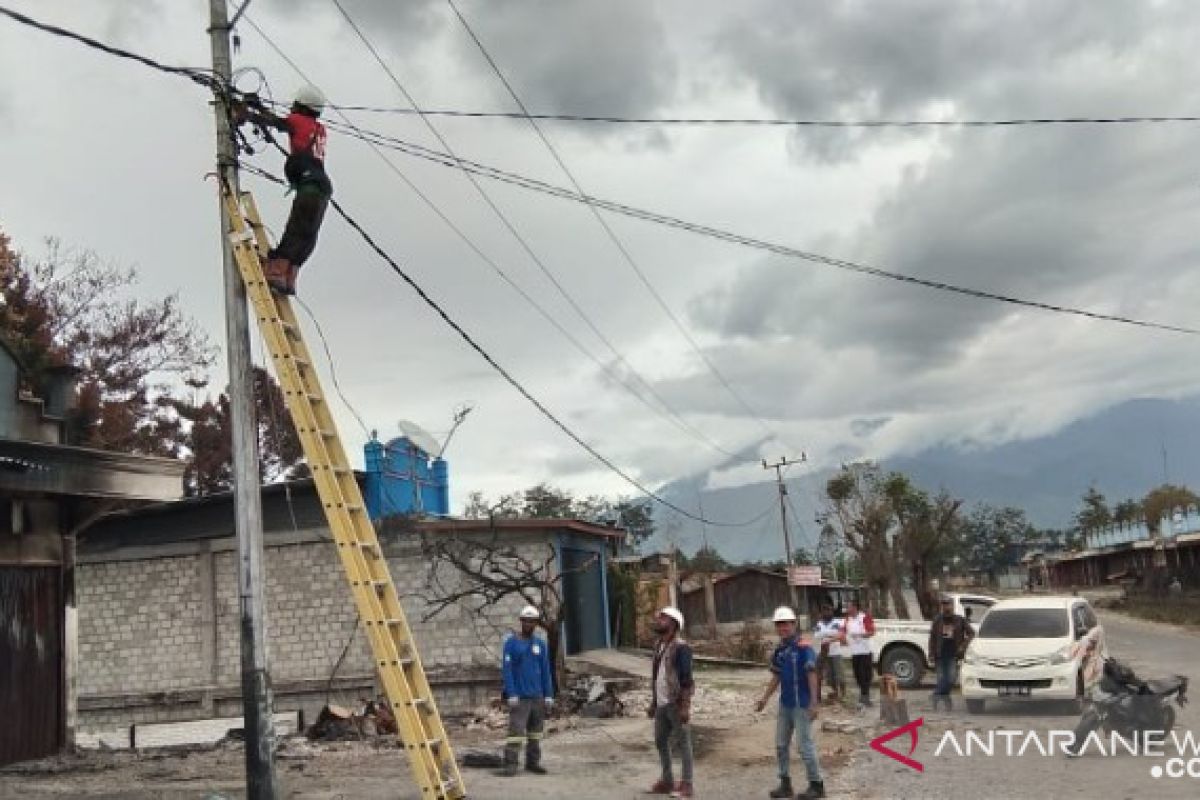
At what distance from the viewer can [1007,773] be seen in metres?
11.1

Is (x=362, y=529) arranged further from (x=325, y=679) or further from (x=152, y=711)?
(x=152, y=711)

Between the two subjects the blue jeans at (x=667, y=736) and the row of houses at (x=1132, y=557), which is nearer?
the blue jeans at (x=667, y=736)

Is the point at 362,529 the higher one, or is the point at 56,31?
the point at 56,31

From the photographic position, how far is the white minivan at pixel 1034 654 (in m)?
15.7

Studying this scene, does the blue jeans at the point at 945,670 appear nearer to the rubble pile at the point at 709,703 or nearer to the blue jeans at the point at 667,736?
the rubble pile at the point at 709,703

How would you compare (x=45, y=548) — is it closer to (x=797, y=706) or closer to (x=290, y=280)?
(x=290, y=280)

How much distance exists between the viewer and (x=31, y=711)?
12.9 metres

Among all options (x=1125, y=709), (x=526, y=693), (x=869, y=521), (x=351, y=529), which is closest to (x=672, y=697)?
(x=526, y=693)

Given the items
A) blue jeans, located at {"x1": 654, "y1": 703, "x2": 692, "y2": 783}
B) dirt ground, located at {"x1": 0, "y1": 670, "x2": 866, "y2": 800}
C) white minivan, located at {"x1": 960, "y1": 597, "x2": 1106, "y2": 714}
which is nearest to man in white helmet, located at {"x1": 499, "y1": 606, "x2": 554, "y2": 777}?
dirt ground, located at {"x1": 0, "y1": 670, "x2": 866, "y2": 800}

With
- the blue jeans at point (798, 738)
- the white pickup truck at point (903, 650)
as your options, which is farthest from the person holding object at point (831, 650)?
the blue jeans at point (798, 738)

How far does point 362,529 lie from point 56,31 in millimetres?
4242

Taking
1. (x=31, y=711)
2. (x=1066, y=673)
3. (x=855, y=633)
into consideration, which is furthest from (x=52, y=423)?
(x=1066, y=673)

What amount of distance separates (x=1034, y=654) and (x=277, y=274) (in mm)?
12341

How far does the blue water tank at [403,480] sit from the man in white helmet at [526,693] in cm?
847
